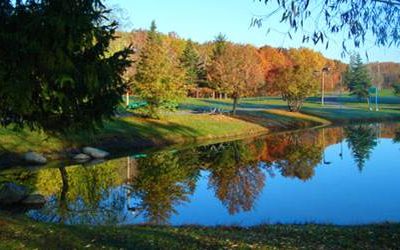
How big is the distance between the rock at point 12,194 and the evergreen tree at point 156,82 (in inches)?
1078

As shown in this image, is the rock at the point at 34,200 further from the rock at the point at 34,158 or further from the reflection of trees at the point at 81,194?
the rock at the point at 34,158

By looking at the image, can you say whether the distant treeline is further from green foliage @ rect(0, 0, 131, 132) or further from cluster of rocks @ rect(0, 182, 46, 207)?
green foliage @ rect(0, 0, 131, 132)

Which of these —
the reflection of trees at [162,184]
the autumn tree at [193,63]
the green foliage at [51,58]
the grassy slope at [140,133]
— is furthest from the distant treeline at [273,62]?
the green foliage at [51,58]

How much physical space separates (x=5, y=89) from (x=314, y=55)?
143m

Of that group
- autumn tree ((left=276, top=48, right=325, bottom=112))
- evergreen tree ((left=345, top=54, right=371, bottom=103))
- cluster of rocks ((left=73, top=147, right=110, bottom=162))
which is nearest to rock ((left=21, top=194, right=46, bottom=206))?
cluster of rocks ((left=73, top=147, right=110, bottom=162))

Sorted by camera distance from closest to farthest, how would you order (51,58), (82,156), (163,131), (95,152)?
1. (51,58)
2. (82,156)
3. (95,152)
4. (163,131)

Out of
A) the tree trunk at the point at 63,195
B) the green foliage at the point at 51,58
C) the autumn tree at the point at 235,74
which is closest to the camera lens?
the green foliage at the point at 51,58

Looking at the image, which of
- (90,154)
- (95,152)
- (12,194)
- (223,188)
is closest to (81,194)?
(12,194)

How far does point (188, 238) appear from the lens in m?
10.7

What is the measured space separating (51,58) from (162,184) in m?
12.7

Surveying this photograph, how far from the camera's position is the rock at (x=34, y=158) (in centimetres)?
2830

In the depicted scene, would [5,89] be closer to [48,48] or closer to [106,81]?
[48,48]

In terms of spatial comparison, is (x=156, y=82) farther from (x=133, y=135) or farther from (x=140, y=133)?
(x=133, y=135)

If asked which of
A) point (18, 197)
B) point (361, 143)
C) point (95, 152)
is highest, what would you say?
point (18, 197)
